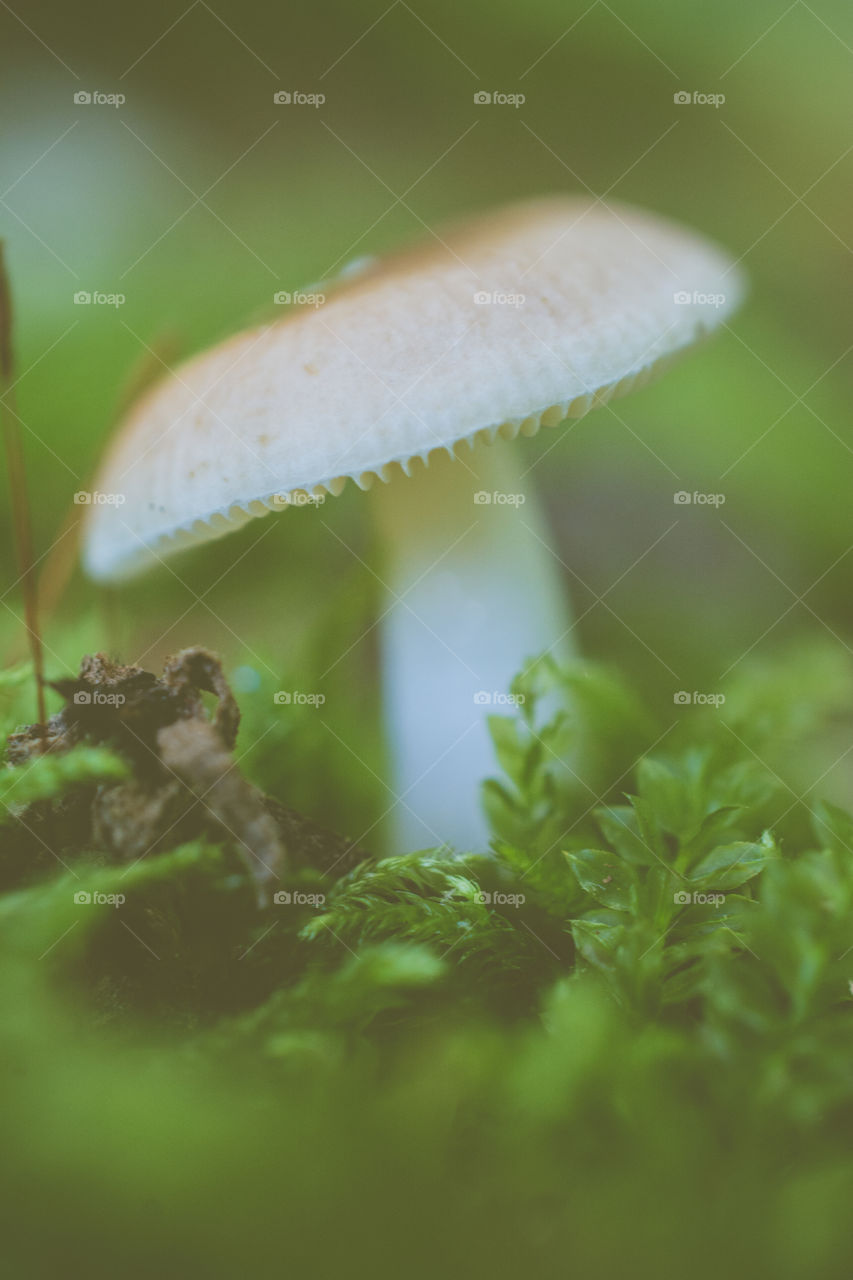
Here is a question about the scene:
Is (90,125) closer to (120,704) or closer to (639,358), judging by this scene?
(639,358)

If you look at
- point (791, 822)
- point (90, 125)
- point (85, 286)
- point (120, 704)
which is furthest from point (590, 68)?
point (120, 704)
